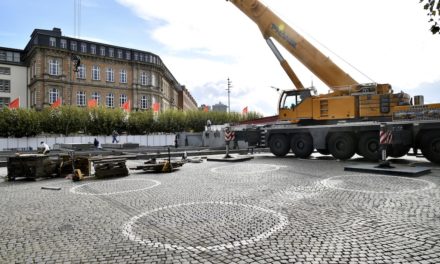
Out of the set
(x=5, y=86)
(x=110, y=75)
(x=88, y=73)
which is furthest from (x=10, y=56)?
(x=110, y=75)

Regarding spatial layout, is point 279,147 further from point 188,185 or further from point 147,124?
point 147,124

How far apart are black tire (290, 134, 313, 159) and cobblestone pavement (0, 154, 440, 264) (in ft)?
22.5

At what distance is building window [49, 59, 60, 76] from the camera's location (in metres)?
53.6

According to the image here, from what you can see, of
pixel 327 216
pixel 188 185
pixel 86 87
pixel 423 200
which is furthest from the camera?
pixel 86 87

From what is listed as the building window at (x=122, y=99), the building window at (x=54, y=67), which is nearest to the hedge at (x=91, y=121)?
the building window at (x=54, y=67)

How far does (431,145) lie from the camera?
42.4 feet

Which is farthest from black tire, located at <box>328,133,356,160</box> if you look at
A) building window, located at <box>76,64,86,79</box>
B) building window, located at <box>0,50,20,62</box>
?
building window, located at <box>0,50,20,62</box>

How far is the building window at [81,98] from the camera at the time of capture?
5672cm

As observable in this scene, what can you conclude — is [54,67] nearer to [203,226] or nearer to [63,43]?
[63,43]

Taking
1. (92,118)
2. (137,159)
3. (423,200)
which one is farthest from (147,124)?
(423,200)

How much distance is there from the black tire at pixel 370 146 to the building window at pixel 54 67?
52.9 metres

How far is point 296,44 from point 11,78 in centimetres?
5894

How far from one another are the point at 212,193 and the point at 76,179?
220 inches

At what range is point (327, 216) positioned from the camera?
5957 millimetres
